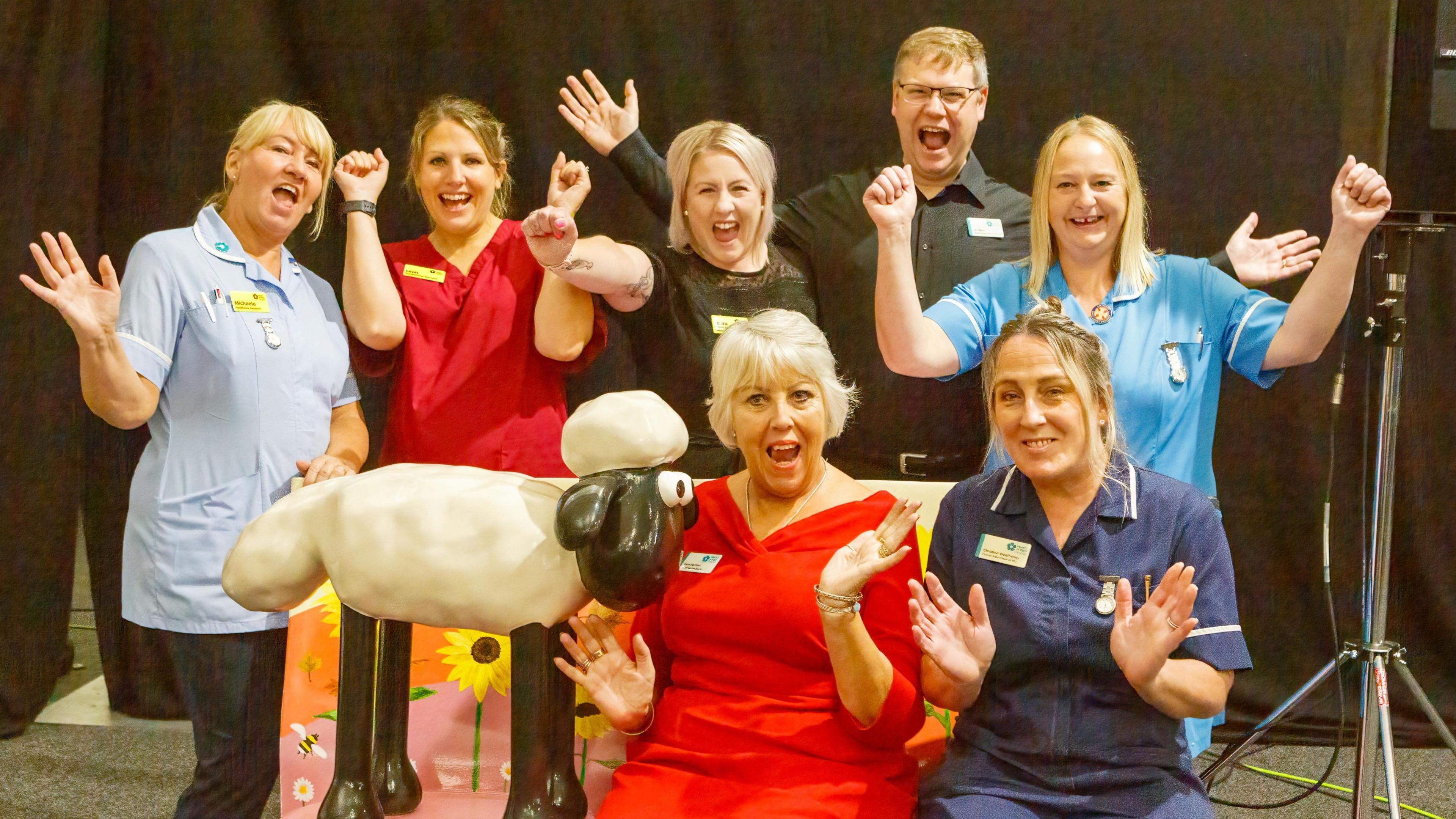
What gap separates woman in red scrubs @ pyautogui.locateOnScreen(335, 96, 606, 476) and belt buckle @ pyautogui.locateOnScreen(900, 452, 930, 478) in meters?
0.81

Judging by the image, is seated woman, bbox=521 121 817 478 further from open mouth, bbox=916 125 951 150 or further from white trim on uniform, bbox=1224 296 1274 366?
white trim on uniform, bbox=1224 296 1274 366

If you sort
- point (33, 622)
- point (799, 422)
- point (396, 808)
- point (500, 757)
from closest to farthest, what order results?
point (396, 808) < point (799, 422) < point (500, 757) < point (33, 622)

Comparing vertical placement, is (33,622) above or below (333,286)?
below

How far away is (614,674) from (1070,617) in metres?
0.72

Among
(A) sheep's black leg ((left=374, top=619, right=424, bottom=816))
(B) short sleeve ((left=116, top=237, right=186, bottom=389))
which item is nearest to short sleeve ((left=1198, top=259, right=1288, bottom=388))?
(A) sheep's black leg ((left=374, top=619, right=424, bottom=816))

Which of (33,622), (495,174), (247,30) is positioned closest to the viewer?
(495,174)

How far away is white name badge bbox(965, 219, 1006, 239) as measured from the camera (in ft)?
8.55

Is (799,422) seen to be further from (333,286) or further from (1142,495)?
(333,286)

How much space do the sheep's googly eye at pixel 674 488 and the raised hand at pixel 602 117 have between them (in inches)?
55.2

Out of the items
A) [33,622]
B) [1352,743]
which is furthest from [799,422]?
[33,622]

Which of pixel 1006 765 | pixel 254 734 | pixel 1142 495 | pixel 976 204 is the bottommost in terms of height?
pixel 254 734

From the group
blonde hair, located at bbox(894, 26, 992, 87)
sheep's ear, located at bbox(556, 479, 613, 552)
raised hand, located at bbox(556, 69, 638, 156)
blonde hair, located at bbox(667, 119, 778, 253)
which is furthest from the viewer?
raised hand, located at bbox(556, 69, 638, 156)

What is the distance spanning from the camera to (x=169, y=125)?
3.18 metres

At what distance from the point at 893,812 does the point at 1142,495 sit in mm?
635
